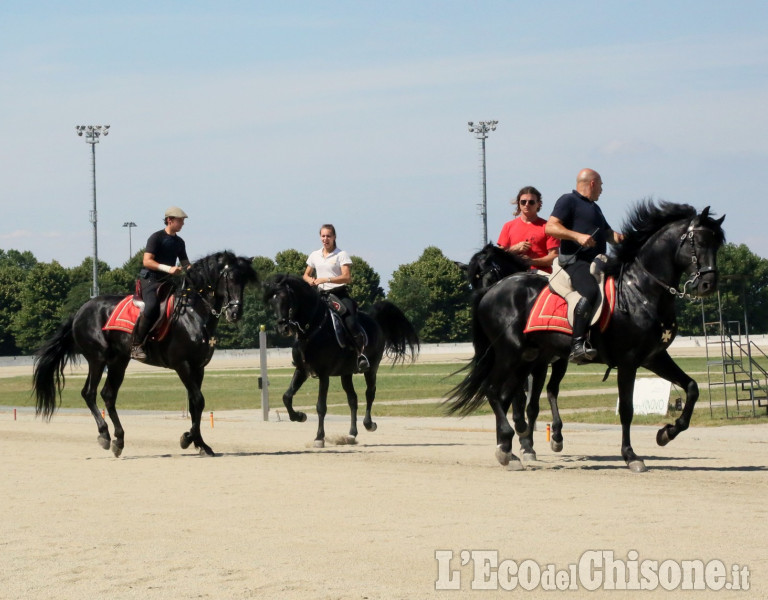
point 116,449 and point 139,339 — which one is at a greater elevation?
point 139,339

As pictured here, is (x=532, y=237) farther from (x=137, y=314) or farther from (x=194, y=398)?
(x=137, y=314)

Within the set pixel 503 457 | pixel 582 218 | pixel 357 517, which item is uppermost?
pixel 582 218

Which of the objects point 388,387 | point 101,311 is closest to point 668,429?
point 101,311

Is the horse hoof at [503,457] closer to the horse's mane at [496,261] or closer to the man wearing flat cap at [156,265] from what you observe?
the horse's mane at [496,261]

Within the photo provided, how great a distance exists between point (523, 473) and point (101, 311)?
22.4ft

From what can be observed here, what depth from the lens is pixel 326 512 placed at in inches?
418

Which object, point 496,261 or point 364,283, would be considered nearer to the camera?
point 496,261

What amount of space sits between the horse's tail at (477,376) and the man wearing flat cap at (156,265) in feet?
13.4

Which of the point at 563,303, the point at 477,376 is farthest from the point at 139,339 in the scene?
the point at 563,303

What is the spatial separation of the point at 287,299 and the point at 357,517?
687 centimetres

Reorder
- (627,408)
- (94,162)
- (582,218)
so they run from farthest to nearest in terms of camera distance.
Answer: (94,162) < (582,218) < (627,408)

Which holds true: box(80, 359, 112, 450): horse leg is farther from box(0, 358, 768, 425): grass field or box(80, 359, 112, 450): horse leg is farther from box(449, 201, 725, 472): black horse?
box(449, 201, 725, 472): black horse

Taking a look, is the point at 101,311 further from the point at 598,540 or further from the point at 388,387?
the point at 388,387

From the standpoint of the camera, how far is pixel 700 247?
12625 millimetres
